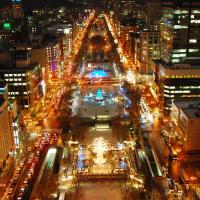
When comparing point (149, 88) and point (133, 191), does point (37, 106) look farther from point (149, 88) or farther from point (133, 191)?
point (133, 191)

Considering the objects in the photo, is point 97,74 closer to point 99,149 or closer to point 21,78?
point 21,78

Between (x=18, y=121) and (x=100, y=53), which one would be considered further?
(x=100, y=53)

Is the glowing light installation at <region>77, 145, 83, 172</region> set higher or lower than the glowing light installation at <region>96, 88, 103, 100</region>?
lower

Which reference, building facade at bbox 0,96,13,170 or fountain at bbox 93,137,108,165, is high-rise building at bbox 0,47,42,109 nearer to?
building facade at bbox 0,96,13,170

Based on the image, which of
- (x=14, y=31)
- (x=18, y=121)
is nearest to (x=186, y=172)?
(x=18, y=121)

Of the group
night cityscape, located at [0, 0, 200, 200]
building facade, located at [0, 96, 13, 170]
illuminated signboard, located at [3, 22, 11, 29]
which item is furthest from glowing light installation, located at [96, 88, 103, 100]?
illuminated signboard, located at [3, 22, 11, 29]

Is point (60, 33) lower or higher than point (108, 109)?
higher

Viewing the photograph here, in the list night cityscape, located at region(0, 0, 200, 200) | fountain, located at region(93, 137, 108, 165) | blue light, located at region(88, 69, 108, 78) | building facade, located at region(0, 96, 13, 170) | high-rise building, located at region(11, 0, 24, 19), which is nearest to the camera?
night cityscape, located at region(0, 0, 200, 200)
